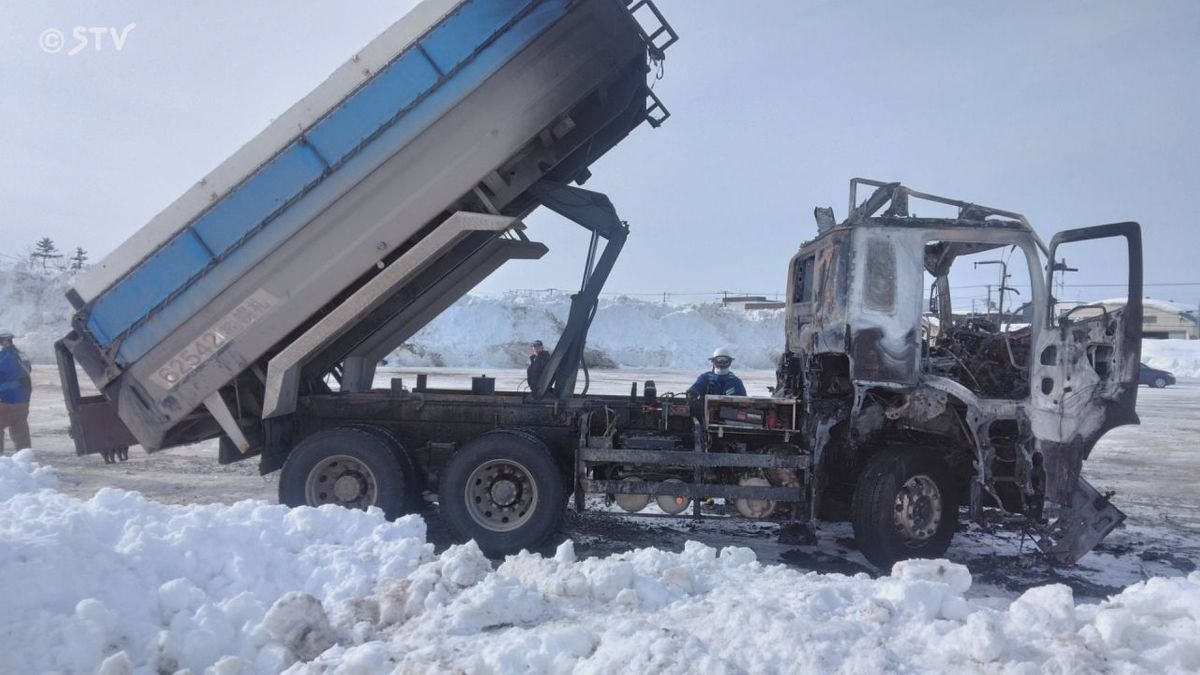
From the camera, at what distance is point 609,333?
4712 centimetres

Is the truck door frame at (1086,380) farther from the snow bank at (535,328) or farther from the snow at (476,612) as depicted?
the snow bank at (535,328)

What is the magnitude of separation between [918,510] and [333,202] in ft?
17.3

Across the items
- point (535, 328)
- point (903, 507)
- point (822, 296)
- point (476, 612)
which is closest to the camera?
point (476, 612)

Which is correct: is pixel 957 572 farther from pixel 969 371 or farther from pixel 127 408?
→ pixel 127 408

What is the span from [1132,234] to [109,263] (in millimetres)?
7813

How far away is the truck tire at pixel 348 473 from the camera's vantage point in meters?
5.98

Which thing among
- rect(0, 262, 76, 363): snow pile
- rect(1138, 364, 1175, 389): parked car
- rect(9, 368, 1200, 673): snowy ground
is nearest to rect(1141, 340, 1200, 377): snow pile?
rect(1138, 364, 1175, 389): parked car

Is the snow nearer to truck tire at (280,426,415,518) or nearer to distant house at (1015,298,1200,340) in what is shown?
truck tire at (280,426,415,518)

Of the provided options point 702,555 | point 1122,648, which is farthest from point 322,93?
point 1122,648

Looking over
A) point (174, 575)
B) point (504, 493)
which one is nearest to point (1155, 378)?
point (504, 493)

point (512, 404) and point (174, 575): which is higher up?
point (512, 404)

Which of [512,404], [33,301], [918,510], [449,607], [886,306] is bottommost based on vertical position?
[449,607]

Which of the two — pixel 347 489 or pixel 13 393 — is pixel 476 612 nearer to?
pixel 347 489

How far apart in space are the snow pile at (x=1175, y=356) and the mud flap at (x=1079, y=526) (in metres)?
38.1
